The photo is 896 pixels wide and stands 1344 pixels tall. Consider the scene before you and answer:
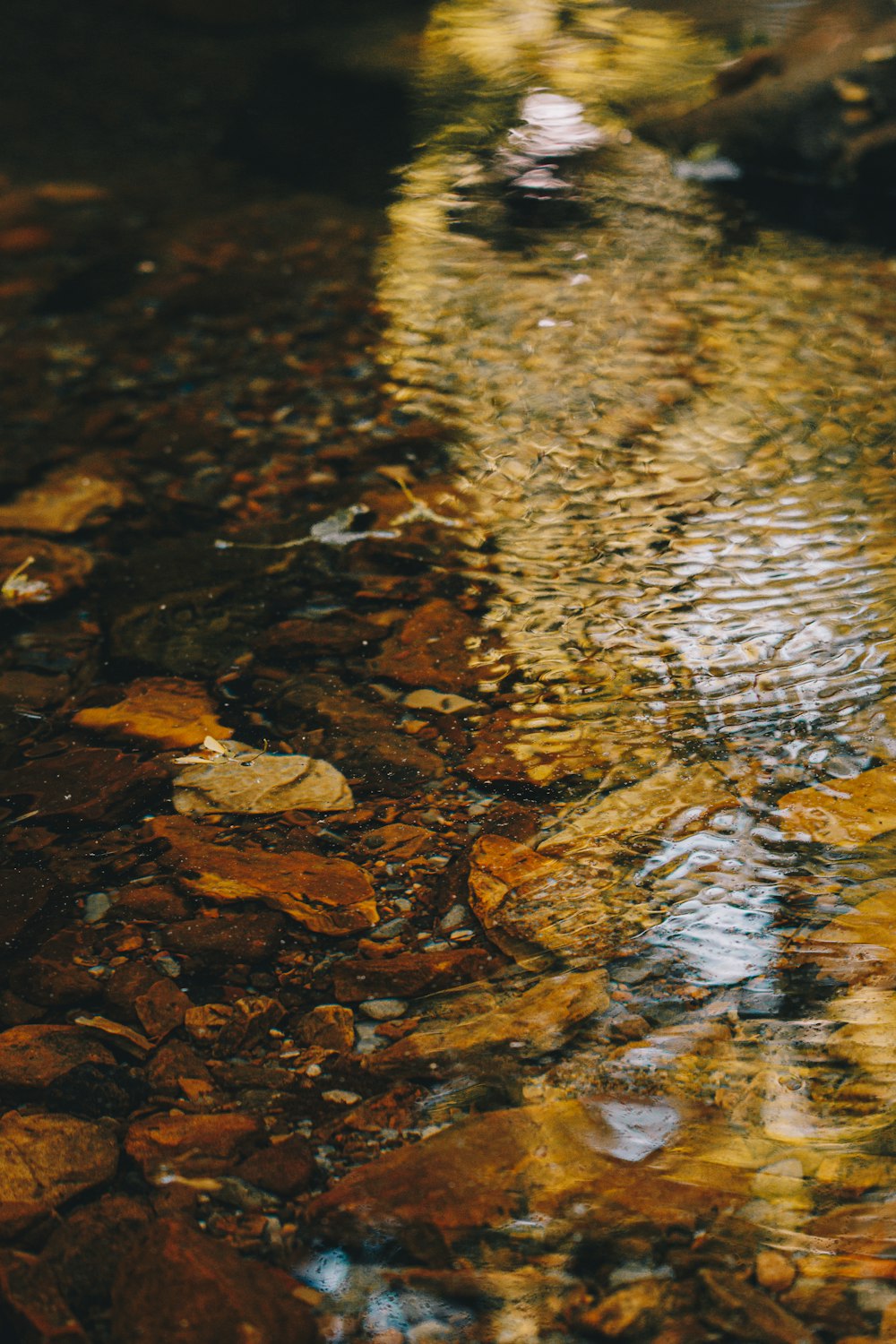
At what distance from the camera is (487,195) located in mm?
4562

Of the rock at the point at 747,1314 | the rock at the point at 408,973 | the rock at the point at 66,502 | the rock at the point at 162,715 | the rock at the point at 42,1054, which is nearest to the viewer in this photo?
the rock at the point at 747,1314

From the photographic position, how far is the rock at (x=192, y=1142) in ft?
4.56


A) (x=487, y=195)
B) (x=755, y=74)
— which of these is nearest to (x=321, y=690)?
(x=487, y=195)

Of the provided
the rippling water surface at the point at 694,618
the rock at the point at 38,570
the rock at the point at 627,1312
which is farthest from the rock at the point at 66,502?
the rock at the point at 627,1312

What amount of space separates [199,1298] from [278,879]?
0.68 metres

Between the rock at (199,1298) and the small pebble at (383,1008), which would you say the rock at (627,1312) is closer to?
the rock at (199,1298)

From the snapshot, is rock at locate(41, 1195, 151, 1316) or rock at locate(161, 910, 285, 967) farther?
rock at locate(161, 910, 285, 967)

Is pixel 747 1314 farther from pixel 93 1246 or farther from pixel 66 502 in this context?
pixel 66 502

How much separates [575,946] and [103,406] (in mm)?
2422

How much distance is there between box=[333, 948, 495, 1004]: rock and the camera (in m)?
1.62

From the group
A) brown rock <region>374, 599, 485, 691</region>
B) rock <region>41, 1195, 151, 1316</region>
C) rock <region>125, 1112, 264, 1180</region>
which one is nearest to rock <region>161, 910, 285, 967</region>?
rock <region>125, 1112, 264, 1180</region>

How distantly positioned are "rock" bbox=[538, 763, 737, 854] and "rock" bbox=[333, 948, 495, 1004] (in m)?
0.24

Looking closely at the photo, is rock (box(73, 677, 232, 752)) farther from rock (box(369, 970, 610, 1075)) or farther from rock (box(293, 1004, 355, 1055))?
rock (box(369, 970, 610, 1075))

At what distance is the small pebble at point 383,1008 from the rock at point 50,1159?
37cm
